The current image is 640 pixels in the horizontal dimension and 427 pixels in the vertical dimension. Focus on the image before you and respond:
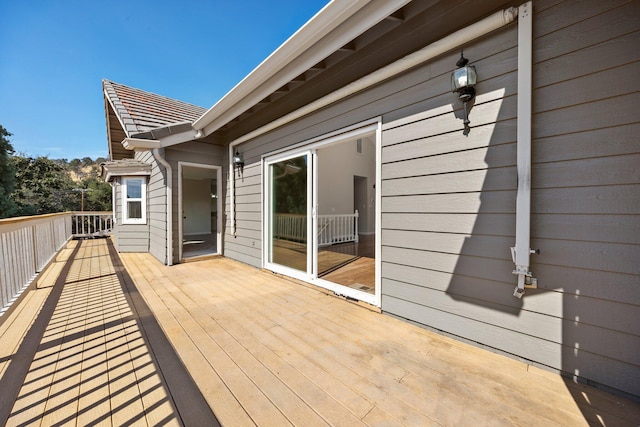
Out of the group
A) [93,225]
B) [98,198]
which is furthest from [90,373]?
[98,198]

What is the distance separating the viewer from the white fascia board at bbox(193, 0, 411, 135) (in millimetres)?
1997

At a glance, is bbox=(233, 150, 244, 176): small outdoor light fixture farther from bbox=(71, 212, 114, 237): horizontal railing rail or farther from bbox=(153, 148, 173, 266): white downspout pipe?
bbox=(71, 212, 114, 237): horizontal railing rail

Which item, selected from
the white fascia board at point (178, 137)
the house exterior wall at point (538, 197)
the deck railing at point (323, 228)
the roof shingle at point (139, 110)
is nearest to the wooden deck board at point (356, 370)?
the house exterior wall at point (538, 197)

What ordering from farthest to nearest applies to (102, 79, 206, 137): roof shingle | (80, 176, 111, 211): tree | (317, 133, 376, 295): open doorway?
(80, 176, 111, 211): tree < (102, 79, 206, 137): roof shingle < (317, 133, 376, 295): open doorway

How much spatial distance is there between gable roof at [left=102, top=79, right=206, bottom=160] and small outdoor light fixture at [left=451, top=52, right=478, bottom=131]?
419 centimetres

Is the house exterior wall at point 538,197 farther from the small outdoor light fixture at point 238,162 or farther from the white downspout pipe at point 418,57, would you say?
the small outdoor light fixture at point 238,162

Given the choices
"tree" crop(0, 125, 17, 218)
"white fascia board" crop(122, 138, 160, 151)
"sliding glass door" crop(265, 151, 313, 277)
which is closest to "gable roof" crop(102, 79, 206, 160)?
"white fascia board" crop(122, 138, 160, 151)

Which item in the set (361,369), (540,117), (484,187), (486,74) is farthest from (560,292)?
(486,74)

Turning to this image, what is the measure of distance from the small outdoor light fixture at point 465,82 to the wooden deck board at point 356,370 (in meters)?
1.78

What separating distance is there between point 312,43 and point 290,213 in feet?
7.49

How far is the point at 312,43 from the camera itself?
7.90 ft

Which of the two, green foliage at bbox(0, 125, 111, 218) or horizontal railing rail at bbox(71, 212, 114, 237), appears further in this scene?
green foliage at bbox(0, 125, 111, 218)

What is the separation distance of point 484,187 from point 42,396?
124 inches


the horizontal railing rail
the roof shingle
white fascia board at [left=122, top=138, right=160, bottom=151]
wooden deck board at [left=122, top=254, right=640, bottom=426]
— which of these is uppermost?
the roof shingle
